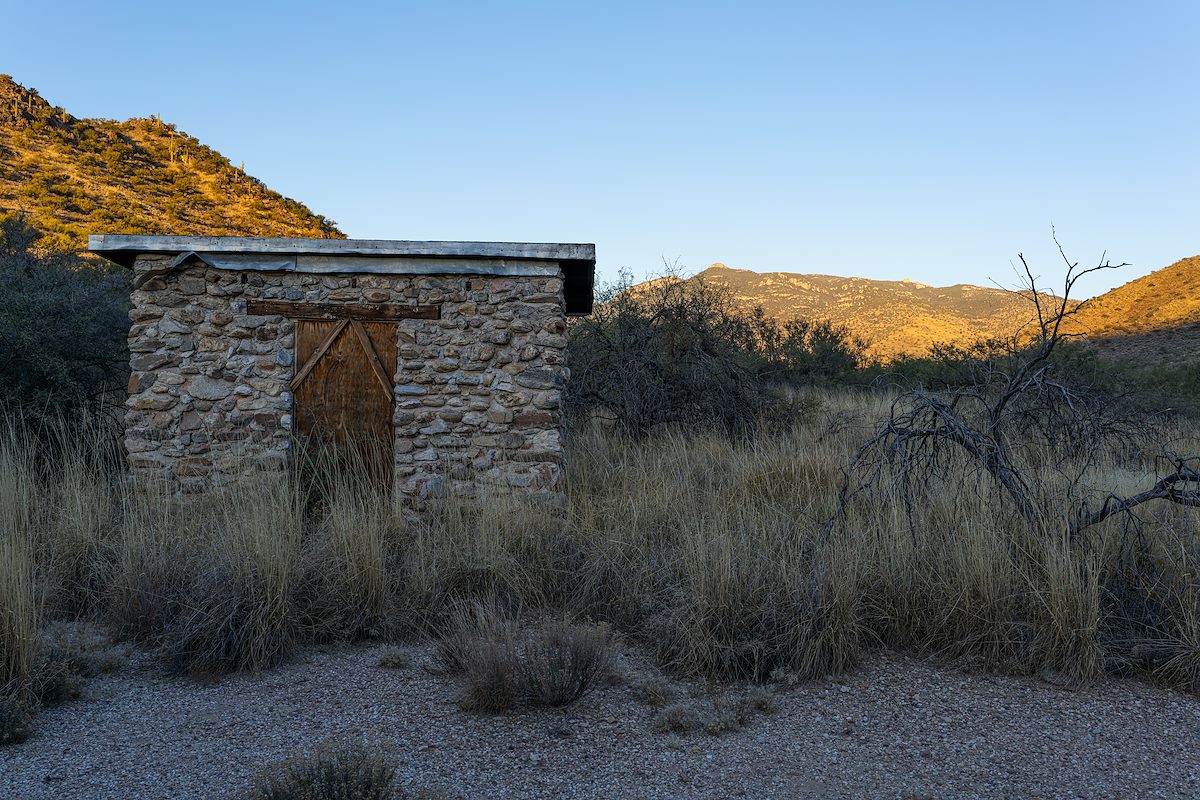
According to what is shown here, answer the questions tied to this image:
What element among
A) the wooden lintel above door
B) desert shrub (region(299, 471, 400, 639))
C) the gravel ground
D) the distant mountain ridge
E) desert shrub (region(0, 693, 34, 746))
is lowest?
the gravel ground

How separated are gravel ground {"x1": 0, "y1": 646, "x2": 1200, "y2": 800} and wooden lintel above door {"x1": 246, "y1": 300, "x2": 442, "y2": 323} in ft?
11.6

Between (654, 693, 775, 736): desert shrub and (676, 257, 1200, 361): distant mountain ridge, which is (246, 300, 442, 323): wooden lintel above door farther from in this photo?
(676, 257, 1200, 361): distant mountain ridge

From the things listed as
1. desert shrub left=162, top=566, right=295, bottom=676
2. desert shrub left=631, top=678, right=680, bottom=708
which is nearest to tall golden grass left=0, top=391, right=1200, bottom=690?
desert shrub left=162, top=566, right=295, bottom=676

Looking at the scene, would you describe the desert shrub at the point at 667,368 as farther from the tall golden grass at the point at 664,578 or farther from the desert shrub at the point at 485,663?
the desert shrub at the point at 485,663

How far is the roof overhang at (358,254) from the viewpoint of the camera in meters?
7.19

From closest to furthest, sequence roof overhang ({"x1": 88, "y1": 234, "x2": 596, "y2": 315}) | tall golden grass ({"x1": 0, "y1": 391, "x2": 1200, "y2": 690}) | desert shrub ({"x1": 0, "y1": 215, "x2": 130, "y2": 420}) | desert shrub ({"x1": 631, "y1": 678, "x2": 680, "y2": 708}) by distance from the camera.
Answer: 1. desert shrub ({"x1": 631, "y1": 678, "x2": 680, "y2": 708})
2. tall golden grass ({"x1": 0, "y1": 391, "x2": 1200, "y2": 690})
3. roof overhang ({"x1": 88, "y1": 234, "x2": 596, "y2": 315})
4. desert shrub ({"x1": 0, "y1": 215, "x2": 130, "y2": 420})

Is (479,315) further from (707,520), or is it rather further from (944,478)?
(944,478)

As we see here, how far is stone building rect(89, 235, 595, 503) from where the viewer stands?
7258mm

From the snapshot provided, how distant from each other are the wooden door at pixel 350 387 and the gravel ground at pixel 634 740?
9.98ft

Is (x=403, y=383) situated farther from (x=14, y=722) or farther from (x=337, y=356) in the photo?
(x=14, y=722)

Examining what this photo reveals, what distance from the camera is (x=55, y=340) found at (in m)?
8.57

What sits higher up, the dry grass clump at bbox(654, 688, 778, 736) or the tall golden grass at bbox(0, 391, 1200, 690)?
the tall golden grass at bbox(0, 391, 1200, 690)

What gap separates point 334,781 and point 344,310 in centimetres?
502

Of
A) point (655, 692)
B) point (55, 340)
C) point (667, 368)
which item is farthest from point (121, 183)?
point (655, 692)
